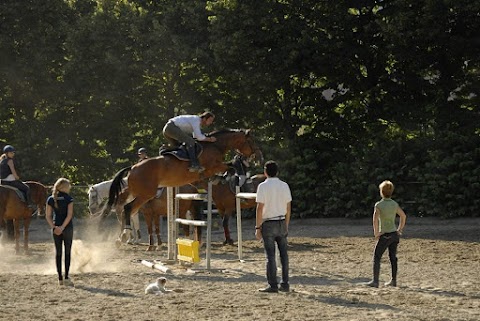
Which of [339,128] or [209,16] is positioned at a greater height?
[209,16]

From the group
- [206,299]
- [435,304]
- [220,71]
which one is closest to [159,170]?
[206,299]

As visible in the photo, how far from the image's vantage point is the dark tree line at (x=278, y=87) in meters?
32.2

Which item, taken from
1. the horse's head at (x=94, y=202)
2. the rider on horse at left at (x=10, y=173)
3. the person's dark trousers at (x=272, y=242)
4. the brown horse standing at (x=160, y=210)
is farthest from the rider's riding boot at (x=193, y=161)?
the horse's head at (x=94, y=202)

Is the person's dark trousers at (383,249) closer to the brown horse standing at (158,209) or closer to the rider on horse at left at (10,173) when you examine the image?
the brown horse standing at (158,209)

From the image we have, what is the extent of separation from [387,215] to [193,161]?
5260 millimetres

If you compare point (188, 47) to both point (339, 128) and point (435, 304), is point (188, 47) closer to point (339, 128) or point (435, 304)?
point (339, 128)

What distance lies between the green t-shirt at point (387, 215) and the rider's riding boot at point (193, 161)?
5.07 metres

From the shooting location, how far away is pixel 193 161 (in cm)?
1795

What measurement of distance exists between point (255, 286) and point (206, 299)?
177 centimetres

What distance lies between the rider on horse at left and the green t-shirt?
971 centimetres

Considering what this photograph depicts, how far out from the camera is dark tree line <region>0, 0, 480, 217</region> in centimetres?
3219

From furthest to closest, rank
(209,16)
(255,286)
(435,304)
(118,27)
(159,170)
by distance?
(118,27) → (209,16) → (159,170) → (255,286) → (435,304)

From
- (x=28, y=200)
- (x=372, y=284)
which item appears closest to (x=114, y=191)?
(x=28, y=200)

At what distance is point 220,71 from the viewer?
35.8 meters
